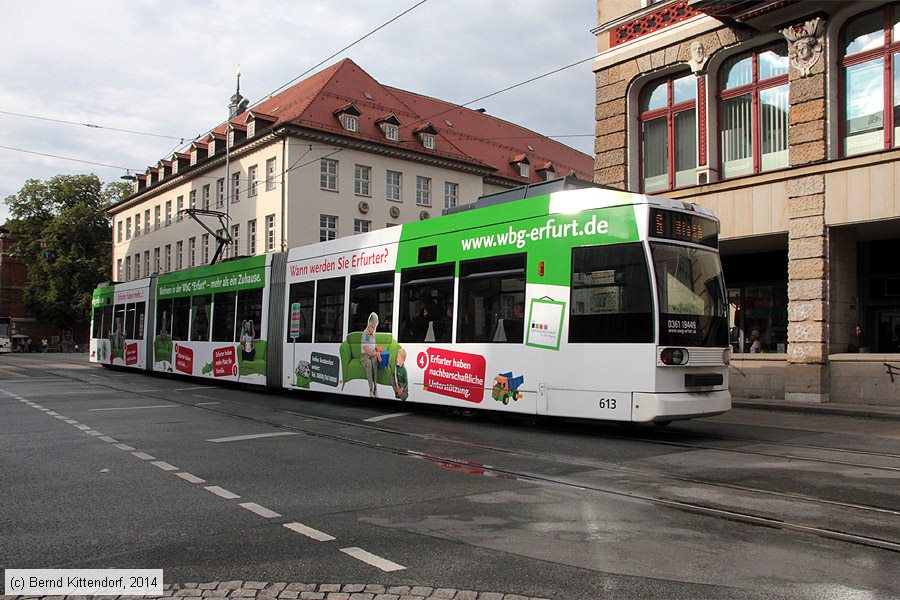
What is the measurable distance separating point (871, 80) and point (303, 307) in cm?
1330

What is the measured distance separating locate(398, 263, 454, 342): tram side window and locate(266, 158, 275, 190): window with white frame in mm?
34133

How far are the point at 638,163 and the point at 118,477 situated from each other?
17.5 m

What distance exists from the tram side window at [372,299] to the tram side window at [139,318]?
13.9 metres

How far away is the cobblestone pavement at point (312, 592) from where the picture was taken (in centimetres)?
405

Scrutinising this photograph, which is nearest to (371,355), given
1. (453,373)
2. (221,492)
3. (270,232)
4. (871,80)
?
(453,373)

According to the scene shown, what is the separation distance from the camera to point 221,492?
22.2 feet

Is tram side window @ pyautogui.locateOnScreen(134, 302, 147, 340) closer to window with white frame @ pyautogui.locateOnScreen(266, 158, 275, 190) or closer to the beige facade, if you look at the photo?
the beige facade

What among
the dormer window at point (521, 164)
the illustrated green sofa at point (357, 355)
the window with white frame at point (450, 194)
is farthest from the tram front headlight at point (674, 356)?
the dormer window at point (521, 164)

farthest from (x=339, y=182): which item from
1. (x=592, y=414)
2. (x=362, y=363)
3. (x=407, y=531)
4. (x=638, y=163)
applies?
(x=407, y=531)

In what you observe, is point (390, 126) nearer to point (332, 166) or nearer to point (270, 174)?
point (332, 166)

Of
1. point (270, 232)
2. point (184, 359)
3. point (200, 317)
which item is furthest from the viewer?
point (270, 232)

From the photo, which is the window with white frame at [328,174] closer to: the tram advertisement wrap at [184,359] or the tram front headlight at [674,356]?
the tram advertisement wrap at [184,359]

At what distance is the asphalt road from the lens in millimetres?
4520

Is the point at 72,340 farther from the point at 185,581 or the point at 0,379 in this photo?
the point at 185,581
